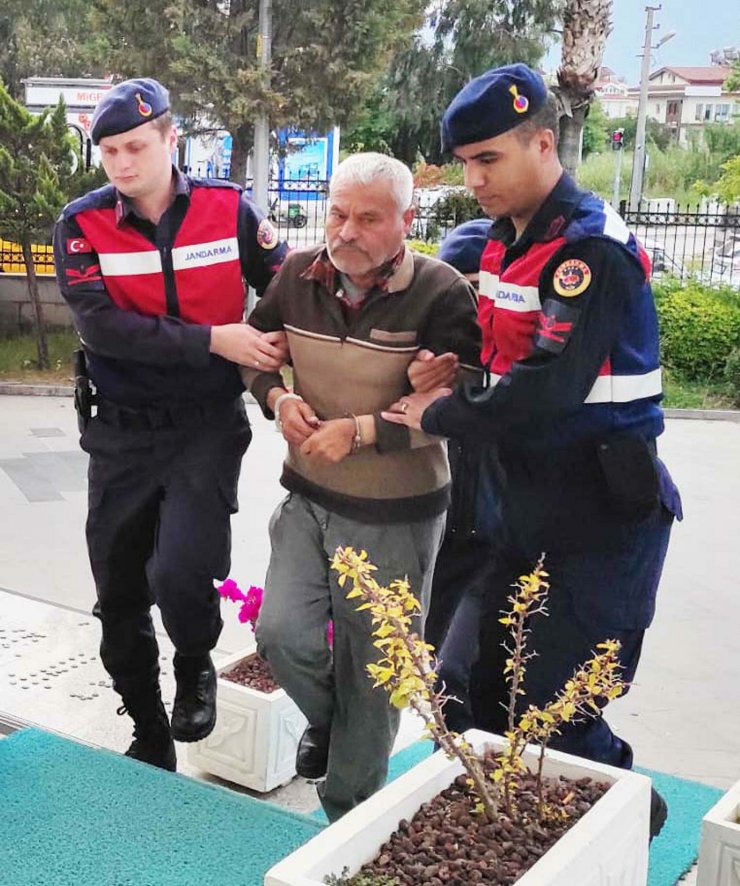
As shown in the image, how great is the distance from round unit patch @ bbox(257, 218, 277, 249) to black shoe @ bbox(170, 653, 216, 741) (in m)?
1.10

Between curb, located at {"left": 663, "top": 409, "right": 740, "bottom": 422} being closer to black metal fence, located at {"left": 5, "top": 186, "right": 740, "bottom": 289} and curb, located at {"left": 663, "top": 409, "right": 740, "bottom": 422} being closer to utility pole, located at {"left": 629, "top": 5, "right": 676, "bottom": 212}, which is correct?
black metal fence, located at {"left": 5, "top": 186, "right": 740, "bottom": 289}

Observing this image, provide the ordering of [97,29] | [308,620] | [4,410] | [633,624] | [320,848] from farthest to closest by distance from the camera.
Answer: [97,29]
[4,410]
[308,620]
[633,624]
[320,848]

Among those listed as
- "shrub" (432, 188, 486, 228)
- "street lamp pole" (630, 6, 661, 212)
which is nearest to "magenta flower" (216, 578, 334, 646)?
"shrub" (432, 188, 486, 228)

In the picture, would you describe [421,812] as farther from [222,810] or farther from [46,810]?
[46,810]

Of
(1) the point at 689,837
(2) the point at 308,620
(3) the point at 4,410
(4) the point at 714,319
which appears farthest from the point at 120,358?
(4) the point at 714,319

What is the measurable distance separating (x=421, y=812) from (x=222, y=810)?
3.29 feet

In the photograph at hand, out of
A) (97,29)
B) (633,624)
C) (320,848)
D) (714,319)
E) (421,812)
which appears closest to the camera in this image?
(320,848)

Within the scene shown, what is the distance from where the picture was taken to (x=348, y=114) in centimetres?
1662

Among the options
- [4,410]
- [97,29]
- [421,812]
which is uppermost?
[97,29]

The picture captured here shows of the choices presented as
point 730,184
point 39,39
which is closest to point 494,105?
point 730,184

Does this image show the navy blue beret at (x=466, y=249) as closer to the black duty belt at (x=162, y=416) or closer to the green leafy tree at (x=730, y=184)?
the black duty belt at (x=162, y=416)

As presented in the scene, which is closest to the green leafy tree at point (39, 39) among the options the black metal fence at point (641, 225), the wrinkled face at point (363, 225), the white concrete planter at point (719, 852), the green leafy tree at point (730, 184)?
the black metal fence at point (641, 225)

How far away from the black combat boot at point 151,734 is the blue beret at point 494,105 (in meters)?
1.77

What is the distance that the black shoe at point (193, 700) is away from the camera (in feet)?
10.3
